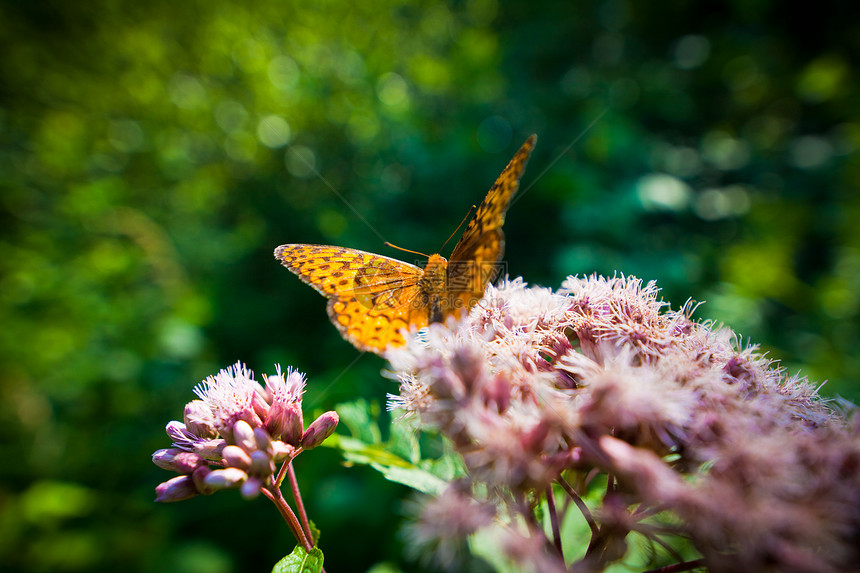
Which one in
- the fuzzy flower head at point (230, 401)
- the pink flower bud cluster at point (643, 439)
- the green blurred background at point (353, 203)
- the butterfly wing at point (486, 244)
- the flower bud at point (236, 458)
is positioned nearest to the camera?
the pink flower bud cluster at point (643, 439)

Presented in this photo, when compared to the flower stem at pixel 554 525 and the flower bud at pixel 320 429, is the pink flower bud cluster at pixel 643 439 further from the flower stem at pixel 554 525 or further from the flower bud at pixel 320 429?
the flower bud at pixel 320 429

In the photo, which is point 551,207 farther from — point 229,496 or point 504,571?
point 229,496

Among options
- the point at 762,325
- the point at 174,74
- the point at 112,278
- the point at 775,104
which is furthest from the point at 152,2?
the point at 762,325

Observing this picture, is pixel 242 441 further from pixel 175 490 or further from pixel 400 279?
pixel 400 279

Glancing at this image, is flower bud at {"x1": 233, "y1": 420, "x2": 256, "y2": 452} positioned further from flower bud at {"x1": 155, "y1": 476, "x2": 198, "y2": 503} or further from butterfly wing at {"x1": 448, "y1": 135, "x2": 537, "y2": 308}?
butterfly wing at {"x1": 448, "y1": 135, "x2": 537, "y2": 308}

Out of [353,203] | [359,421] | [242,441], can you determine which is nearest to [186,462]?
[242,441]

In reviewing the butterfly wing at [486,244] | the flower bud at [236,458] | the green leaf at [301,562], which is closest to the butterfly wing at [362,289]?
the butterfly wing at [486,244]
